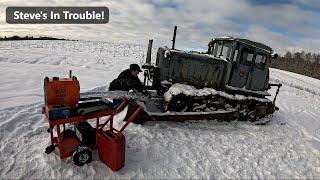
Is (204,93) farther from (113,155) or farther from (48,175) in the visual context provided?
(48,175)

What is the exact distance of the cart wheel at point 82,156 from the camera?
203 inches

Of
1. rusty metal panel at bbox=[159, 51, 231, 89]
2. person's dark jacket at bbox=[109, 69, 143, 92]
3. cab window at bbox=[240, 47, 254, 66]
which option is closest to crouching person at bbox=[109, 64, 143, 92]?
person's dark jacket at bbox=[109, 69, 143, 92]

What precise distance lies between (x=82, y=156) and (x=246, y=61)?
607cm

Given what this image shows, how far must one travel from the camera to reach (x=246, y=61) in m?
9.31

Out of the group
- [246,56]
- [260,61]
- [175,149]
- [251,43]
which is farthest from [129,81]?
[260,61]

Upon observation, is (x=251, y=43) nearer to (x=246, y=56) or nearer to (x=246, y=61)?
(x=246, y=56)

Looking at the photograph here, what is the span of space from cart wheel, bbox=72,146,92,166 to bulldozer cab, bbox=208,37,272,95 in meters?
5.24

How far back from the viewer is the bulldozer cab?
359 inches

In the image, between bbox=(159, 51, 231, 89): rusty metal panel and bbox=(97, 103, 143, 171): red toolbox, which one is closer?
bbox=(97, 103, 143, 171): red toolbox

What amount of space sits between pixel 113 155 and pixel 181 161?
1.40 metres

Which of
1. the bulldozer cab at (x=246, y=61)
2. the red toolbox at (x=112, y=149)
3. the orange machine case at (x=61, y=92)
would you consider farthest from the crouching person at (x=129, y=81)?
the bulldozer cab at (x=246, y=61)

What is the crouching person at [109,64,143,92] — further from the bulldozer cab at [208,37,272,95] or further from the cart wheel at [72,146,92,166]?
the bulldozer cab at [208,37,272,95]

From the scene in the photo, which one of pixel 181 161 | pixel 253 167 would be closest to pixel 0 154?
pixel 181 161

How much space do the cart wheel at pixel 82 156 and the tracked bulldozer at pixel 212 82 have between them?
251 cm
